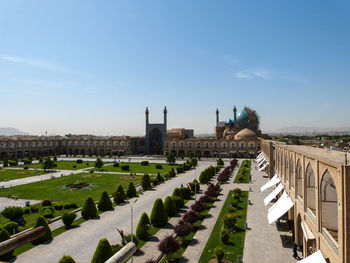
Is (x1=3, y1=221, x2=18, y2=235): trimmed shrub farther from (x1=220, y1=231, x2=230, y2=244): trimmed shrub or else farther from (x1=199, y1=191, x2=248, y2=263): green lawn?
(x1=220, y1=231, x2=230, y2=244): trimmed shrub

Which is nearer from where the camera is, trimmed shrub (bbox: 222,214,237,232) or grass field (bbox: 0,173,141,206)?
trimmed shrub (bbox: 222,214,237,232)

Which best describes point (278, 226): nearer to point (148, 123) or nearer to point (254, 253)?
point (254, 253)

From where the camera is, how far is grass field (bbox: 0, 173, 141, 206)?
27.3m

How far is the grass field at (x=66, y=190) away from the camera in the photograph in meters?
27.3

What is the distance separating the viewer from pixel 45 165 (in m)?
45.4

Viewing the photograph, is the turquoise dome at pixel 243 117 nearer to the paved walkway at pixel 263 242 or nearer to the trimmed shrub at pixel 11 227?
the paved walkway at pixel 263 242

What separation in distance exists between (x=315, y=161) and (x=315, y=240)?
11.5 ft

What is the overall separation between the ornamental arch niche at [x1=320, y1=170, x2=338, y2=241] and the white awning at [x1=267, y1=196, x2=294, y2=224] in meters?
2.50

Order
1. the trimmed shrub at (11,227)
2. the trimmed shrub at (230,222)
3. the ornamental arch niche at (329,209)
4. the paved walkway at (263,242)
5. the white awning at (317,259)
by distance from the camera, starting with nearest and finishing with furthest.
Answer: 1. the white awning at (317,259)
2. the ornamental arch niche at (329,209)
3. the paved walkway at (263,242)
4. the trimmed shrub at (11,227)
5. the trimmed shrub at (230,222)

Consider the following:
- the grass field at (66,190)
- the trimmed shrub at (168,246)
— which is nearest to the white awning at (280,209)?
the trimmed shrub at (168,246)

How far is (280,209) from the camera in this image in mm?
17109

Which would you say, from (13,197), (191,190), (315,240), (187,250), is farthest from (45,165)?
(315,240)

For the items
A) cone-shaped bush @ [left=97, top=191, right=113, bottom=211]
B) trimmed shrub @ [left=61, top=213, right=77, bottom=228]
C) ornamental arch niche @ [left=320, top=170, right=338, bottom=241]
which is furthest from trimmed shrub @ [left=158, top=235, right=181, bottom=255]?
cone-shaped bush @ [left=97, top=191, right=113, bottom=211]

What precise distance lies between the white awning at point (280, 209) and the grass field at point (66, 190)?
55.2 feet
